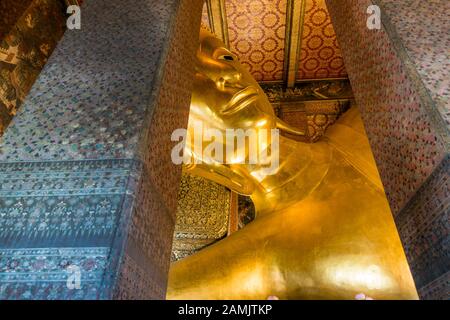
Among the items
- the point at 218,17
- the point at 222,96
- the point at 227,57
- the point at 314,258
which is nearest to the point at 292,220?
the point at 314,258

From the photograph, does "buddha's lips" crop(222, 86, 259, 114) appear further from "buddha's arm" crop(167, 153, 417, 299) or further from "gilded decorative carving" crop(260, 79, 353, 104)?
"gilded decorative carving" crop(260, 79, 353, 104)

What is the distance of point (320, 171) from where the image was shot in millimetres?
2414

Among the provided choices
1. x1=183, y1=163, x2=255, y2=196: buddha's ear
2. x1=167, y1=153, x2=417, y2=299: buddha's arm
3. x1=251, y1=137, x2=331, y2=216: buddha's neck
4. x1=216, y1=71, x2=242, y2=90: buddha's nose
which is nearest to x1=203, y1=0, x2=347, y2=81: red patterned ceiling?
x1=216, y1=71, x2=242, y2=90: buddha's nose

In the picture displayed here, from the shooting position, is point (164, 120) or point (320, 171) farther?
point (320, 171)

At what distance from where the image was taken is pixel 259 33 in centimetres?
393

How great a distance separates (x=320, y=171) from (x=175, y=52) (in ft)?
4.65

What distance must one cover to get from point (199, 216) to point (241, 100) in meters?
1.70

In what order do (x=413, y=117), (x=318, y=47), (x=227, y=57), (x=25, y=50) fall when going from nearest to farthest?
(x=413, y=117)
(x=227, y=57)
(x=25, y=50)
(x=318, y=47)

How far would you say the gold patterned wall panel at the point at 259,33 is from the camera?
3662mm

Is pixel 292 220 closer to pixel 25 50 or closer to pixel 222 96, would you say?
pixel 222 96

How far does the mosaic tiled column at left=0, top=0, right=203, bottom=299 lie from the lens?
764 mm

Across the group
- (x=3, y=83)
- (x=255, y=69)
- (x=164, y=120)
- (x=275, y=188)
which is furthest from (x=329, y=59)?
(x=164, y=120)
